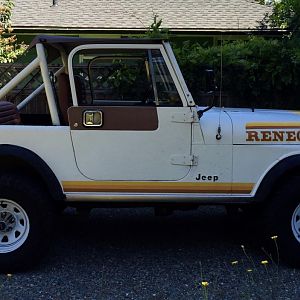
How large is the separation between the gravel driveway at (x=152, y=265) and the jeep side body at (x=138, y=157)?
34 cm

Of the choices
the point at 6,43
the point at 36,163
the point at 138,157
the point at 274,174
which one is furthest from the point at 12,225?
the point at 6,43

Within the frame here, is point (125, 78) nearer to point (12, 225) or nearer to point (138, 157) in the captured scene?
point (138, 157)

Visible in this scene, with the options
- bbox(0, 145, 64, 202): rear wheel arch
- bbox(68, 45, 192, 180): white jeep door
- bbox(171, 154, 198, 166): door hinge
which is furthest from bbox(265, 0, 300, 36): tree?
bbox(0, 145, 64, 202): rear wheel arch

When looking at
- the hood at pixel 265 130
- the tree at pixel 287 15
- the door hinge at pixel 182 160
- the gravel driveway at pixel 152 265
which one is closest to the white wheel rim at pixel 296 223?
the gravel driveway at pixel 152 265

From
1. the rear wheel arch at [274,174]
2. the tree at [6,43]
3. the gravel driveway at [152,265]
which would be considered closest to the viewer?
the gravel driveway at [152,265]

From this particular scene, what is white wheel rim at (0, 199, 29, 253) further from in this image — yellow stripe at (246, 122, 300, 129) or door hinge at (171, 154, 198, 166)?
yellow stripe at (246, 122, 300, 129)

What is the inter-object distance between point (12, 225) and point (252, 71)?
198 inches

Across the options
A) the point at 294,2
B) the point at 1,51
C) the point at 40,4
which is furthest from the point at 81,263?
the point at 40,4

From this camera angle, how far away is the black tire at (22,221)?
164 inches

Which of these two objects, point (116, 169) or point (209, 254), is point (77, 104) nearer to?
point (116, 169)

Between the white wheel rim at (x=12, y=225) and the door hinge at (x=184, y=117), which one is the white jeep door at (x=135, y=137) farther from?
the white wheel rim at (x=12, y=225)

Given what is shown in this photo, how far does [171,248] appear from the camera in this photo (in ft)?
16.2

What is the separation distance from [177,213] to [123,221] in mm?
759

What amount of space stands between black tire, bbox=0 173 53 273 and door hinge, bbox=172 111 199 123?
1287mm
